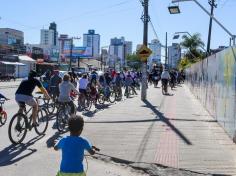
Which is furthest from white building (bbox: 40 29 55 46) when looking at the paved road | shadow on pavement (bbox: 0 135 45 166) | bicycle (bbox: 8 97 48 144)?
shadow on pavement (bbox: 0 135 45 166)

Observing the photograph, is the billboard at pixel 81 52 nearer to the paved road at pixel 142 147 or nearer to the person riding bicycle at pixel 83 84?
the person riding bicycle at pixel 83 84

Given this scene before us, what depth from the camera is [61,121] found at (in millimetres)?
13969

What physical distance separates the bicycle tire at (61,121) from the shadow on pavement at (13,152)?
71.8 inches

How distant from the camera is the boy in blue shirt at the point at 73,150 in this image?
5461mm

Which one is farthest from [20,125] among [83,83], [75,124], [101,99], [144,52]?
[144,52]

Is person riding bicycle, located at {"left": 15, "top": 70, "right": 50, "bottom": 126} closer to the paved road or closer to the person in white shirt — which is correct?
the paved road

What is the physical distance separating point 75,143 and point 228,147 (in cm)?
660

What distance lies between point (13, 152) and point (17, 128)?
1192 millimetres

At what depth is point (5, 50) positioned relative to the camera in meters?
82.0

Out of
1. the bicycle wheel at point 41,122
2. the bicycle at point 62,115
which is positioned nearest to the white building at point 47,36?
the bicycle at point 62,115

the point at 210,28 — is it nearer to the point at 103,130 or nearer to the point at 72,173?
the point at 103,130

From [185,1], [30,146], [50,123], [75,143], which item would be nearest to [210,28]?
[185,1]

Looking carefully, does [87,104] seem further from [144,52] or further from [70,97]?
[144,52]

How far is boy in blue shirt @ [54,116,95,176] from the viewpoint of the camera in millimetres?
5461
